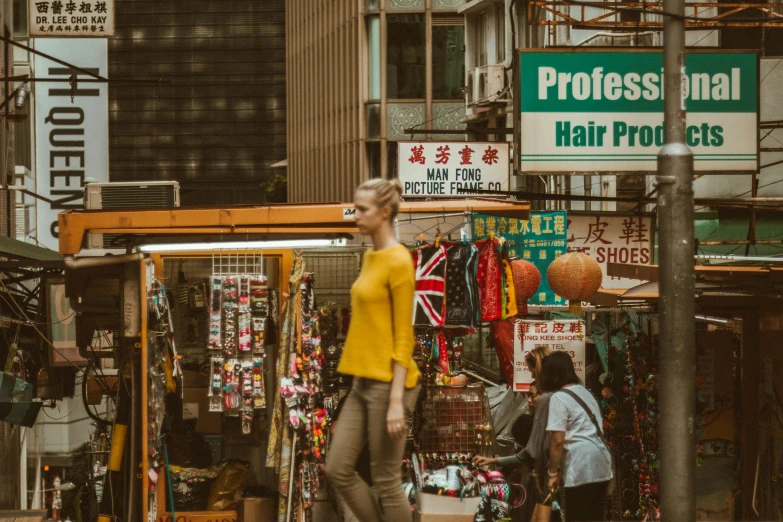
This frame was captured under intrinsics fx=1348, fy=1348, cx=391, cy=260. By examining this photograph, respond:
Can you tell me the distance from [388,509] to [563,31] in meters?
23.5

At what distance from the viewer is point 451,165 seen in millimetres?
20547

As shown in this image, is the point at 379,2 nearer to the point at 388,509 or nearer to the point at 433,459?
the point at 433,459

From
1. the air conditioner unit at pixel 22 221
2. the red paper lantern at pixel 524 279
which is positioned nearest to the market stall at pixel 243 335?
the red paper lantern at pixel 524 279

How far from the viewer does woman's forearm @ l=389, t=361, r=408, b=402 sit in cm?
652

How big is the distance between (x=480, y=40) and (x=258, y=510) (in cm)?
2770

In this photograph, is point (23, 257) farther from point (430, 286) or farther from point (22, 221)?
point (22, 221)

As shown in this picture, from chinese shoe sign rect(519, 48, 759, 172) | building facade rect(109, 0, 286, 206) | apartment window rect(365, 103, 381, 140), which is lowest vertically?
chinese shoe sign rect(519, 48, 759, 172)

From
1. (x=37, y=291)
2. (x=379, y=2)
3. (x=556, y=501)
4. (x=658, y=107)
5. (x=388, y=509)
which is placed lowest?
(x=556, y=501)

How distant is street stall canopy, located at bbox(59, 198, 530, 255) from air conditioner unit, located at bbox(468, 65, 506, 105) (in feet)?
73.2

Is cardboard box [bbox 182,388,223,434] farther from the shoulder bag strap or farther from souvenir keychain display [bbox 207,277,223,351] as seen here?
the shoulder bag strap

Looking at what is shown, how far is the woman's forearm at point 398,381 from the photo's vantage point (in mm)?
6516

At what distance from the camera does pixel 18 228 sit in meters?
25.3

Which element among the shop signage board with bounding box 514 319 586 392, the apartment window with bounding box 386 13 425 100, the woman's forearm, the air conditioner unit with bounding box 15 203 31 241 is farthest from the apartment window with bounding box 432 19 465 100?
the woman's forearm

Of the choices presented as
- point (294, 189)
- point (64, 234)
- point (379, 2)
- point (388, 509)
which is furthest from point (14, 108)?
point (294, 189)
